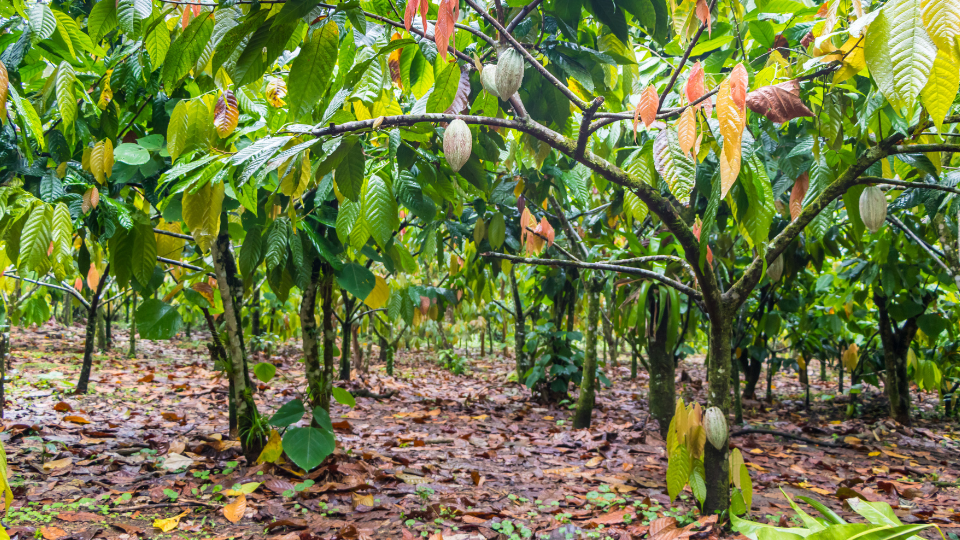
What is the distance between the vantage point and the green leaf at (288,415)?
6.86ft

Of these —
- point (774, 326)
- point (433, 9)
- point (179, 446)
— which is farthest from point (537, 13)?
point (774, 326)

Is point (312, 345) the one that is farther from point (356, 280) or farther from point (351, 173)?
point (351, 173)

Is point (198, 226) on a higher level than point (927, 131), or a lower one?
lower

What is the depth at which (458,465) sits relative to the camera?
2512mm

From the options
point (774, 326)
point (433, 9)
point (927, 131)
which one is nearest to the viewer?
point (433, 9)

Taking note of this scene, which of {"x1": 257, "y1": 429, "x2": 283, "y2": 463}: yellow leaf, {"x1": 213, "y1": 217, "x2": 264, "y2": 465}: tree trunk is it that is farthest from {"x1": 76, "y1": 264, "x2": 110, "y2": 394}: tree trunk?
{"x1": 257, "y1": 429, "x2": 283, "y2": 463}: yellow leaf

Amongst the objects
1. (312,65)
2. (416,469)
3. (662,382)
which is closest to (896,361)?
(662,382)

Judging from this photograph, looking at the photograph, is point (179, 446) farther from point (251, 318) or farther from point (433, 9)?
point (251, 318)

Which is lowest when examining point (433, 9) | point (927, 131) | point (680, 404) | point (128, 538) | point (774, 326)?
point (128, 538)

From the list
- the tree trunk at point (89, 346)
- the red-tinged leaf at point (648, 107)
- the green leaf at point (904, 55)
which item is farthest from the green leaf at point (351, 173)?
the tree trunk at point (89, 346)

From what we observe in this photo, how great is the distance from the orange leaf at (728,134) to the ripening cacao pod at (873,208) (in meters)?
0.96

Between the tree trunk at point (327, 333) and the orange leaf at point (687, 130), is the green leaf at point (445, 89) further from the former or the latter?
the tree trunk at point (327, 333)

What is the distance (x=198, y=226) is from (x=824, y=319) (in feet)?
14.0

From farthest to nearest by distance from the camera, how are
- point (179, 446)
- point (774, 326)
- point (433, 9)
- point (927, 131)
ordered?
point (774, 326) < point (179, 446) < point (927, 131) < point (433, 9)
